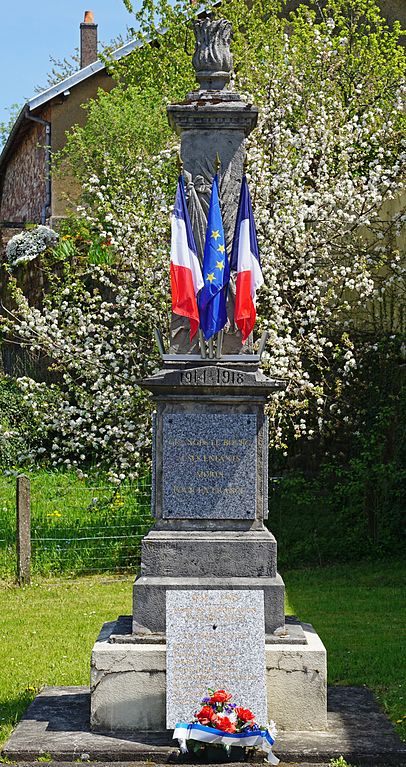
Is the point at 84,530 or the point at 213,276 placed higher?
the point at 213,276

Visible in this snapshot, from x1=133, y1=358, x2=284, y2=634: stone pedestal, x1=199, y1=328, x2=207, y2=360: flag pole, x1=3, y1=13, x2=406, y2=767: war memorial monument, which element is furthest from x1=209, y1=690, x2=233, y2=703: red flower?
x1=199, y1=328, x2=207, y2=360: flag pole

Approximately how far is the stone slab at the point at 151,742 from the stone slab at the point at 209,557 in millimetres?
1002

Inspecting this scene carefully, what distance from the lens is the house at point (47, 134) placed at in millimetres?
24094

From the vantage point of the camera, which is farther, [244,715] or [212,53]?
[212,53]

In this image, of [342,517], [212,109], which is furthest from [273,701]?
[342,517]

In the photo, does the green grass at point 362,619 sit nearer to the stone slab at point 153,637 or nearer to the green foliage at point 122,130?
the stone slab at point 153,637

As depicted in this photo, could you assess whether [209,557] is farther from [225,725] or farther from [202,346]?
[202,346]

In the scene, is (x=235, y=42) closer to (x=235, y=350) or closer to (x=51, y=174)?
(x=51, y=174)

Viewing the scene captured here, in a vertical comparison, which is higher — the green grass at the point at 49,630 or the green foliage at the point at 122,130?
the green foliage at the point at 122,130

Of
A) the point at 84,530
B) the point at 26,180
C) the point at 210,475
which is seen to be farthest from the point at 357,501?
the point at 26,180

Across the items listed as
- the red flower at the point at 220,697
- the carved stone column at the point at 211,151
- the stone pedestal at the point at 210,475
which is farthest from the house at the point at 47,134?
the red flower at the point at 220,697

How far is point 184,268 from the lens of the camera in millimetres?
7922

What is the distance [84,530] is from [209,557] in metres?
6.74

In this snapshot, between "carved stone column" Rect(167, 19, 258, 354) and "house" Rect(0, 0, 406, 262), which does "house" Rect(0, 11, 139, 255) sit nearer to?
"house" Rect(0, 0, 406, 262)
